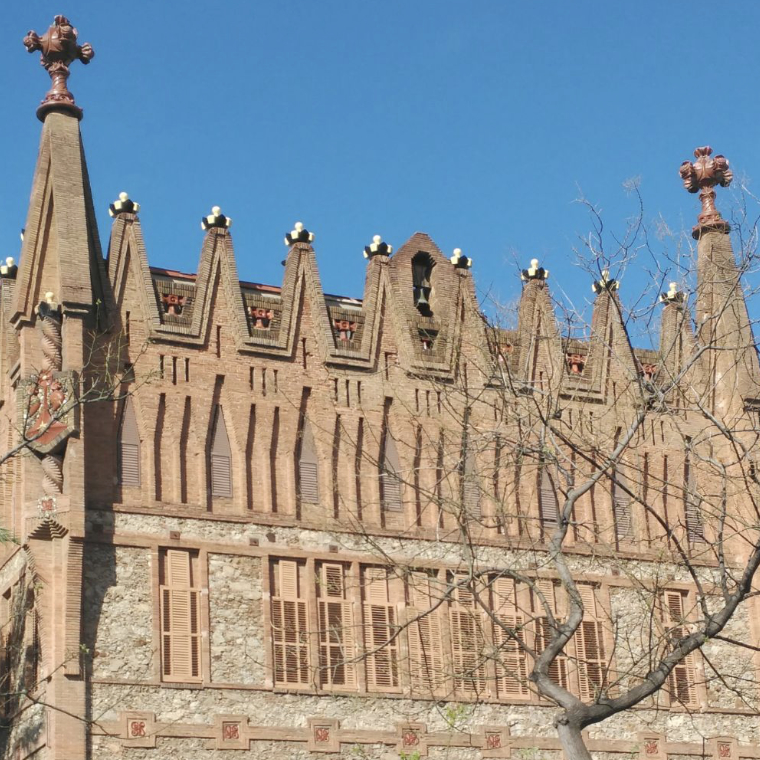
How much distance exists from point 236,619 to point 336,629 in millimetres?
1955

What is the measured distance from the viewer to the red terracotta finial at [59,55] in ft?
106

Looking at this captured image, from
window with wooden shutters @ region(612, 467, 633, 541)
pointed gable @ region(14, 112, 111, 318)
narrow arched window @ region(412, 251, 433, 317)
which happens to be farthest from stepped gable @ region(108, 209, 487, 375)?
window with wooden shutters @ region(612, 467, 633, 541)

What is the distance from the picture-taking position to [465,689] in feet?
103

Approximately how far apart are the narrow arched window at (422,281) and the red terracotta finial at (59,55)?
25.8 feet

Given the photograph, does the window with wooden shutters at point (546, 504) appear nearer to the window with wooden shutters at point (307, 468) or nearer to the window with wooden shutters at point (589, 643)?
the window with wooden shutters at point (589, 643)

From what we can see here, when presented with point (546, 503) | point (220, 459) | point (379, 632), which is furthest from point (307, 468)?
point (546, 503)

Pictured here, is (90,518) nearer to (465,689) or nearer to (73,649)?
(73,649)

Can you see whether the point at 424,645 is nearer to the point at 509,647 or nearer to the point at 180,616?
the point at 509,647

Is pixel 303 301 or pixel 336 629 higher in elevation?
pixel 303 301

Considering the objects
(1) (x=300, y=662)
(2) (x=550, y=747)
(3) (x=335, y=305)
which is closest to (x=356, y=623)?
(1) (x=300, y=662)

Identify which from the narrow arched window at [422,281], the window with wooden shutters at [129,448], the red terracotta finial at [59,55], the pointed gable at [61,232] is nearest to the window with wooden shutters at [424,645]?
the window with wooden shutters at [129,448]

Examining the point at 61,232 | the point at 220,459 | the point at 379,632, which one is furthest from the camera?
the point at 220,459

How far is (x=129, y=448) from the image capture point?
30359 mm

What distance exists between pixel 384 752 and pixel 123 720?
5105 millimetres
